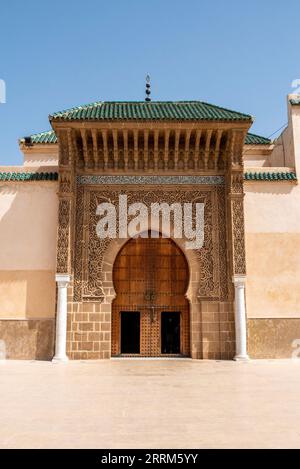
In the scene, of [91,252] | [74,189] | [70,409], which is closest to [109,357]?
[91,252]

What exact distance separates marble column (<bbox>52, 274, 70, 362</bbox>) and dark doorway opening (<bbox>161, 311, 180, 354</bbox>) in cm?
200

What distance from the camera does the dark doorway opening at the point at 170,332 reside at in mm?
9320

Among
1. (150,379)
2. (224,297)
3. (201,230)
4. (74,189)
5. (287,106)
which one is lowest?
(150,379)

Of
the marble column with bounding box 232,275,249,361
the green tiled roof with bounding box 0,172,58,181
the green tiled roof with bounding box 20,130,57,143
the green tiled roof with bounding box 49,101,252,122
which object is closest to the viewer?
the marble column with bounding box 232,275,249,361

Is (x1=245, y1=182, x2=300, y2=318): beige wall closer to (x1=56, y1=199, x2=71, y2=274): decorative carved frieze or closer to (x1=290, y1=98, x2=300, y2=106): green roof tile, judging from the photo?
(x1=290, y1=98, x2=300, y2=106): green roof tile

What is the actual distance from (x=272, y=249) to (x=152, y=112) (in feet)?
12.6

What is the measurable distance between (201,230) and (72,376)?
4.19 metres

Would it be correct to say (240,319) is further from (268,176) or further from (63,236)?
(63,236)

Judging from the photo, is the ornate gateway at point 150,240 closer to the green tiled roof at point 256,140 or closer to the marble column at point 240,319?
the marble column at point 240,319

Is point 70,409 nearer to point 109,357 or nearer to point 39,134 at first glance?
point 109,357

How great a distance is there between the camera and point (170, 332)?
939 cm

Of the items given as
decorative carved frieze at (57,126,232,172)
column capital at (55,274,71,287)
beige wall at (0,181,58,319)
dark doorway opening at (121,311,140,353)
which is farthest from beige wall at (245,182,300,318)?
beige wall at (0,181,58,319)

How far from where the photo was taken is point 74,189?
30.8 feet

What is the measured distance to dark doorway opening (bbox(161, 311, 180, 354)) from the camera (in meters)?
9.32
